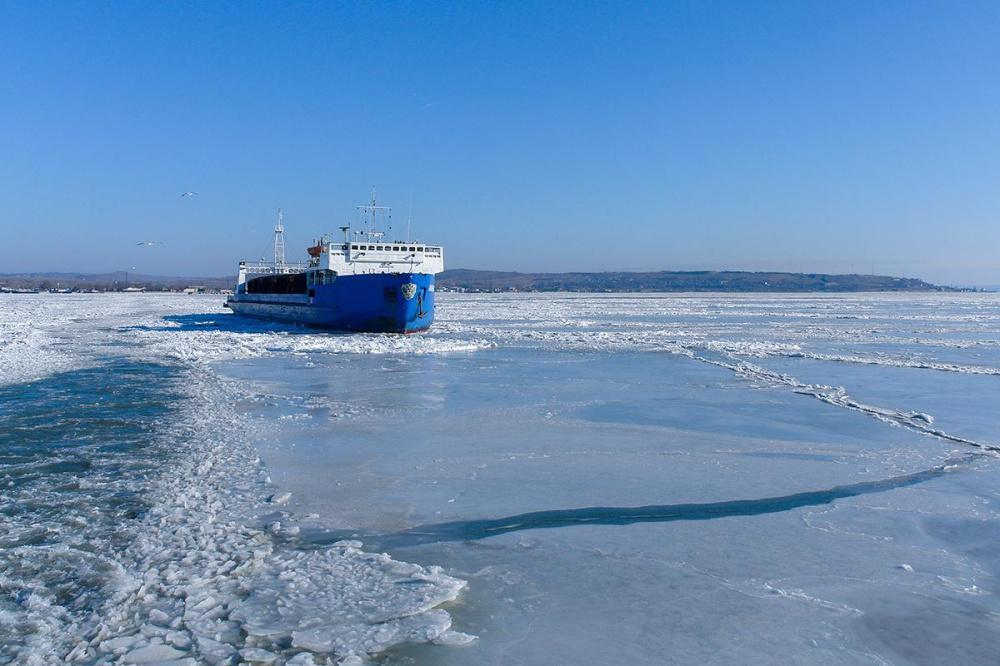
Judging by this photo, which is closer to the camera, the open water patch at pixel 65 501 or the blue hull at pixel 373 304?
the open water patch at pixel 65 501

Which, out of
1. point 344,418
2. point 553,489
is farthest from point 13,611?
point 344,418

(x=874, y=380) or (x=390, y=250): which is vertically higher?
(x=390, y=250)

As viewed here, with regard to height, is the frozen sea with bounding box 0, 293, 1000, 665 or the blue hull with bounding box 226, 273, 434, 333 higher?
the blue hull with bounding box 226, 273, 434, 333

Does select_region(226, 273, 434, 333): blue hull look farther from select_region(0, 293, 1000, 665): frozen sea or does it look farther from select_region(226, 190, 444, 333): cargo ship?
Result: select_region(0, 293, 1000, 665): frozen sea

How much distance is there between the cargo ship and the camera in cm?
2523

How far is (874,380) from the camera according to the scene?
42.1 feet

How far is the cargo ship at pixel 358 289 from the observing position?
25234 millimetres

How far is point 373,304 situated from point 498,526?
21.1 m

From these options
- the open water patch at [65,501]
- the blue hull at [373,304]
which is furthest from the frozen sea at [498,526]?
the blue hull at [373,304]

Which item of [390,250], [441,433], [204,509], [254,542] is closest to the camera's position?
[254,542]

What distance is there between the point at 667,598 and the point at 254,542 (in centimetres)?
248

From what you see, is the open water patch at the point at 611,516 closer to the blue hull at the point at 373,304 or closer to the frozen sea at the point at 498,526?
the frozen sea at the point at 498,526

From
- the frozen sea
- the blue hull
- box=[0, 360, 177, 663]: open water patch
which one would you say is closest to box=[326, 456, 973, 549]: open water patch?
the frozen sea

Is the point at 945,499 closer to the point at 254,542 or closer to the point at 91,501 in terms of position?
the point at 254,542
